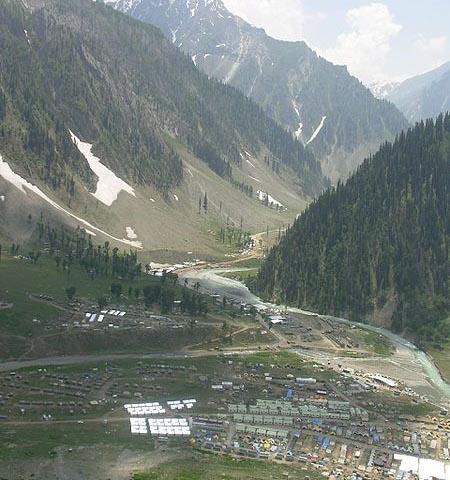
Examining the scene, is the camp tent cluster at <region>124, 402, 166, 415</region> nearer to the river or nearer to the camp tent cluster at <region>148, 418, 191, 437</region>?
the camp tent cluster at <region>148, 418, 191, 437</region>

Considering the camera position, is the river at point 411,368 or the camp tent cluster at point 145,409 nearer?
the camp tent cluster at point 145,409

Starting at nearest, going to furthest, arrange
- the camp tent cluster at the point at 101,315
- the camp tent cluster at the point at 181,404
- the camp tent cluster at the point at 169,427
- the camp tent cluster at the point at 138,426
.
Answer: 1. the camp tent cluster at the point at 138,426
2. the camp tent cluster at the point at 169,427
3. the camp tent cluster at the point at 181,404
4. the camp tent cluster at the point at 101,315

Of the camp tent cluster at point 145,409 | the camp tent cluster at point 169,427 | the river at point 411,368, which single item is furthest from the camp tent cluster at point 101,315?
the camp tent cluster at point 169,427

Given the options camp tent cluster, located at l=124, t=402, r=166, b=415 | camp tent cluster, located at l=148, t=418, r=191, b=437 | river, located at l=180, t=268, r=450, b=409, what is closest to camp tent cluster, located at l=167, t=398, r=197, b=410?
camp tent cluster, located at l=124, t=402, r=166, b=415

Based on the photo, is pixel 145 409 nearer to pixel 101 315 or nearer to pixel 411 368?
pixel 101 315

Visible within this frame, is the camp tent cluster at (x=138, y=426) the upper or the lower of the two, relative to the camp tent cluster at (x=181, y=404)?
lower

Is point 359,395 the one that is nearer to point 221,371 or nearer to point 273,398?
point 273,398

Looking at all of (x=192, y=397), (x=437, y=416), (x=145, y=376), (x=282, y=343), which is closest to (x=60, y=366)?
(x=145, y=376)

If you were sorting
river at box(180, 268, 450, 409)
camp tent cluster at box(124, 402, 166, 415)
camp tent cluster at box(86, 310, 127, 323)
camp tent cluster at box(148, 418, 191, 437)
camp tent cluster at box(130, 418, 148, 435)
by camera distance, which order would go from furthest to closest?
camp tent cluster at box(86, 310, 127, 323) < river at box(180, 268, 450, 409) < camp tent cluster at box(124, 402, 166, 415) < camp tent cluster at box(148, 418, 191, 437) < camp tent cluster at box(130, 418, 148, 435)

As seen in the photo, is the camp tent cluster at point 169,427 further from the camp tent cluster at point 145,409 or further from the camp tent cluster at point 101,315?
the camp tent cluster at point 101,315

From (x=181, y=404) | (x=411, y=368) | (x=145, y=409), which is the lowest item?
(x=145, y=409)

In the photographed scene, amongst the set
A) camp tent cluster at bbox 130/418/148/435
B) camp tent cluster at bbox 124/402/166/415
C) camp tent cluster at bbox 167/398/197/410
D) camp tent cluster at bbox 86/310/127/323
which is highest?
camp tent cluster at bbox 86/310/127/323

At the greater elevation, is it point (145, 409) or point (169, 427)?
point (145, 409)

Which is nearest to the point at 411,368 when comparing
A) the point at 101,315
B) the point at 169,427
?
the point at 169,427
